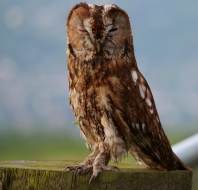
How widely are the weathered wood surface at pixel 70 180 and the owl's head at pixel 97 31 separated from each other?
576 mm

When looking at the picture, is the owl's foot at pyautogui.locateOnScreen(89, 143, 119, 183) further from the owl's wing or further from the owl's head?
the owl's head

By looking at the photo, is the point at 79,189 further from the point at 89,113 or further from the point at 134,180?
the point at 89,113

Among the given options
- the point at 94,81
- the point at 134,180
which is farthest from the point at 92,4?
the point at 134,180

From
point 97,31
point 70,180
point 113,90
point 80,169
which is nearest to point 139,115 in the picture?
point 113,90

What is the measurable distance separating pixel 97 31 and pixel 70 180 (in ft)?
2.26

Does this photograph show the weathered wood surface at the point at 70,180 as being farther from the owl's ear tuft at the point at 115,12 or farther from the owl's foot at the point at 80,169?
the owl's ear tuft at the point at 115,12

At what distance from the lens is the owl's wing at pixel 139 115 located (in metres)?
3.35

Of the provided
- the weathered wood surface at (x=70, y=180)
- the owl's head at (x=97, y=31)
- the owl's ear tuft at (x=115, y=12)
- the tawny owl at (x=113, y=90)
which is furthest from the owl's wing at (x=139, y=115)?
the weathered wood surface at (x=70, y=180)

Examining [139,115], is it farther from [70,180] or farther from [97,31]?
[70,180]

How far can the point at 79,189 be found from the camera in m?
2.81

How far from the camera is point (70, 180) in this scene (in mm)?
2824

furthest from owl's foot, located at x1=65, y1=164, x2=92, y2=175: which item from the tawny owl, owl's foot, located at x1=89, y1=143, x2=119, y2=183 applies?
the tawny owl

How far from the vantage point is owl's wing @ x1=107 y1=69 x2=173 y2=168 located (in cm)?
335

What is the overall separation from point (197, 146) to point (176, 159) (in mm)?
262
